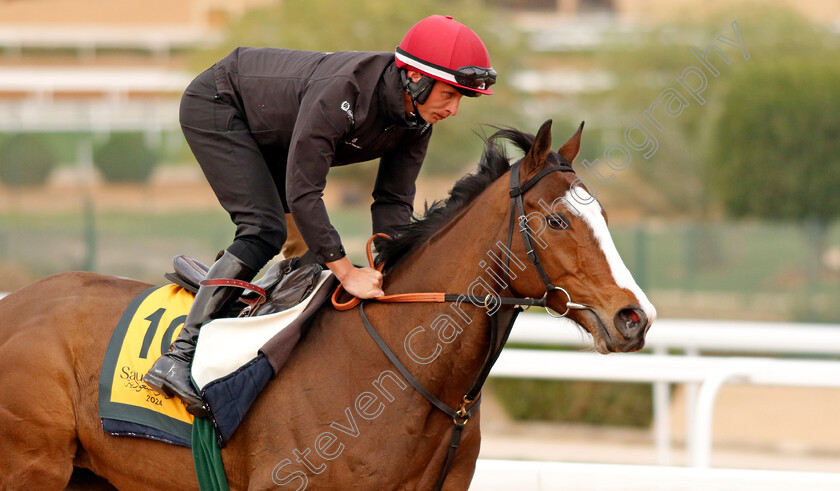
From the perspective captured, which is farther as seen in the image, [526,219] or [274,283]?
[274,283]

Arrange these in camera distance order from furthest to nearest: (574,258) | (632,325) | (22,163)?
1. (22,163)
2. (574,258)
3. (632,325)

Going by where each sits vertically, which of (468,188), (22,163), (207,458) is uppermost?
(22,163)

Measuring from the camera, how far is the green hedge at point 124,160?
2005 cm

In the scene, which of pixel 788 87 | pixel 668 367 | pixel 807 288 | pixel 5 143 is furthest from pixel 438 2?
pixel 668 367

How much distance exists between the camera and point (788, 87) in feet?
60.3

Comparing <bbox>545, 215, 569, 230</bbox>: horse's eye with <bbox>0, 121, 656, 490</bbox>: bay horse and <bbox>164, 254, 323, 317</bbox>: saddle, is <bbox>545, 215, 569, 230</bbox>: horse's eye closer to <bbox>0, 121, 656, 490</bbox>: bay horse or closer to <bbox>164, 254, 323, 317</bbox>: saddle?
<bbox>0, 121, 656, 490</bbox>: bay horse

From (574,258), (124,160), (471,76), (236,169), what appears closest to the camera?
(574,258)

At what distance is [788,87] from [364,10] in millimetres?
9682

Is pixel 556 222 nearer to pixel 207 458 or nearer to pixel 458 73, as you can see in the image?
pixel 458 73

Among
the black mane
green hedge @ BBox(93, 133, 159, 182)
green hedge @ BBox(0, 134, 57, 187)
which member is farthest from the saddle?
green hedge @ BBox(93, 133, 159, 182)

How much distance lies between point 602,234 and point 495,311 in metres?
0.42

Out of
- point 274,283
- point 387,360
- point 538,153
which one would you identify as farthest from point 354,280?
point 538,153

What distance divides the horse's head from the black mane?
0.15 m

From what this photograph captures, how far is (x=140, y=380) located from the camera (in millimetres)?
3188
